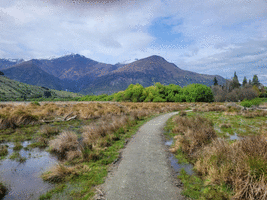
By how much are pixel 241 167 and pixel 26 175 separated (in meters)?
8.60

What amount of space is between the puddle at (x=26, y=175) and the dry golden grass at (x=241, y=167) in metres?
6.42

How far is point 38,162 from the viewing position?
7.82 meters

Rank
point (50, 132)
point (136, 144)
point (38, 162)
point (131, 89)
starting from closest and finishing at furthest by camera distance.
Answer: point (38, 162) → point (136, 144) → point (50, 132) → point (131, 89)

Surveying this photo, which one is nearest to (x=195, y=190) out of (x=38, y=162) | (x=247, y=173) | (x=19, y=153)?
(x=247, y=173)

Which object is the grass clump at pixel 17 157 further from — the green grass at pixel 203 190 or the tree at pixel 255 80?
the tree at pixel 255 80

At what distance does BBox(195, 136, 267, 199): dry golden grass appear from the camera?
4492 mm

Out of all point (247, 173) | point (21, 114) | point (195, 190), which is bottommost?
point (195, 190)

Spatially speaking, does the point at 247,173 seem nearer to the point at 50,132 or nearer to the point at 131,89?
the point at 50,132

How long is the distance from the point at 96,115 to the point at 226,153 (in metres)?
19.2

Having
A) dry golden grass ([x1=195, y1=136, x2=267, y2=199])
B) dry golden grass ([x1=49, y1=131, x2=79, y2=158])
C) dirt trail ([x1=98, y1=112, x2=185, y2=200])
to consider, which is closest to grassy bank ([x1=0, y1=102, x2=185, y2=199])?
dry golden grass ([x1=49, y1=131, x2=79, y2=158])

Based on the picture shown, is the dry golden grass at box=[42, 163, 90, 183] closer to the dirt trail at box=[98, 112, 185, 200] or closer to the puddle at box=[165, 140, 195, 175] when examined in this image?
the dirt trail at box=[98, 112, 185, 200]

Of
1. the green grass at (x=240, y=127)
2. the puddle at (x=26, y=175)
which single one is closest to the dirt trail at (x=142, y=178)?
the puddle at (x=26, y=175)

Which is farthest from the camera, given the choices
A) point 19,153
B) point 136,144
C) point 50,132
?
point 50,132

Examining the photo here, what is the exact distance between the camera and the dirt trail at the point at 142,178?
514 cm
